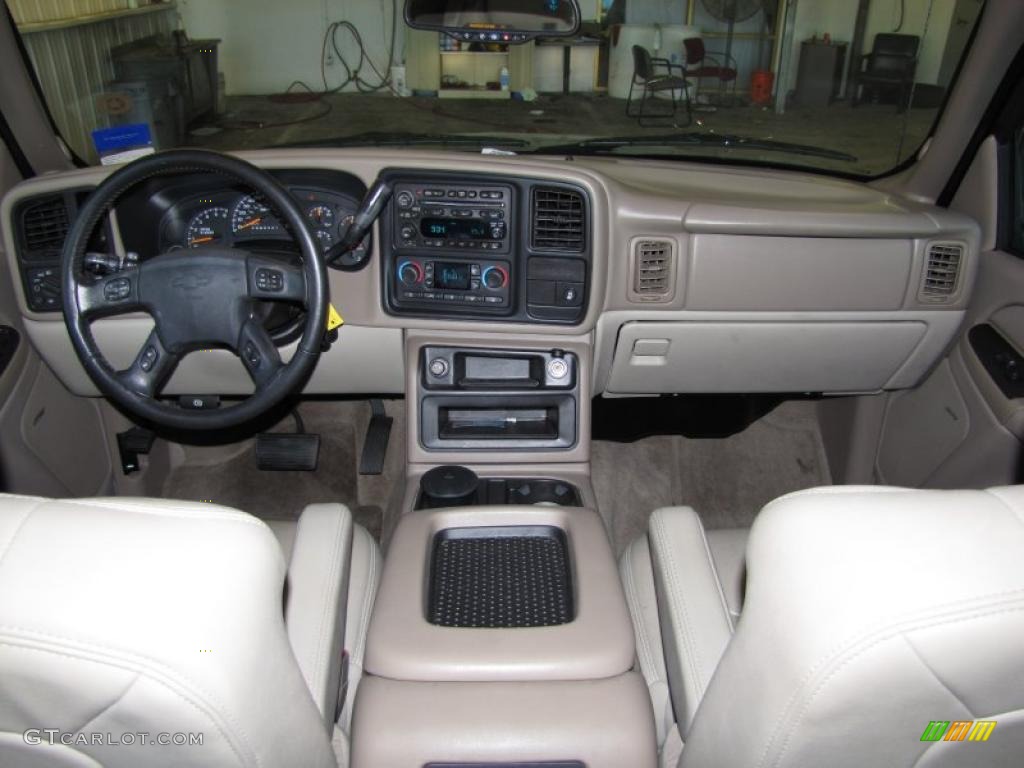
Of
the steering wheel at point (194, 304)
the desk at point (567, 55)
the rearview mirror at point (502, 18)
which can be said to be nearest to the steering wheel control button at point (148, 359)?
the steering wheel at point (194, 304)

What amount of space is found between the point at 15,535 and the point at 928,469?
8.67ft

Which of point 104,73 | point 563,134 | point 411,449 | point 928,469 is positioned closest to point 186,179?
point 411,449

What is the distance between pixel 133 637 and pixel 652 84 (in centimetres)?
391

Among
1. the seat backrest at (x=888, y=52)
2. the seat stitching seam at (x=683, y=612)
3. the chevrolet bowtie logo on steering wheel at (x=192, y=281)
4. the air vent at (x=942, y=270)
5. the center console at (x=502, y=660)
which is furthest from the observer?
the seat backrest at (x=888, y=52)

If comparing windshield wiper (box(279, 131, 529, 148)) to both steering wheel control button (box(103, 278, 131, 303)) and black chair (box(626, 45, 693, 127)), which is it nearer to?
black chair (box(626, 45, 693, 127))

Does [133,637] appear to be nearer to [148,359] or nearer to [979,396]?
[148,359]

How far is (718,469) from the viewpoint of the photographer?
Answer: 3227 millimetres

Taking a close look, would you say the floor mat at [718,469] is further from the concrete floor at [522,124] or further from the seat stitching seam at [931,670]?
the seat stitching seam at [931,670]

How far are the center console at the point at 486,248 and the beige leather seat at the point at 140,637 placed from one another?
4.98 feet

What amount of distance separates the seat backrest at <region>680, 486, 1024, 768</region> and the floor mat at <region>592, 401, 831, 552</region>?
7.32ft

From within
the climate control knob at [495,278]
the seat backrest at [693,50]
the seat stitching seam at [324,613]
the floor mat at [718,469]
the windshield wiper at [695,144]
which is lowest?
the floor mat at [718,469]

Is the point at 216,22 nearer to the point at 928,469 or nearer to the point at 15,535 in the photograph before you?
the point at 928,469

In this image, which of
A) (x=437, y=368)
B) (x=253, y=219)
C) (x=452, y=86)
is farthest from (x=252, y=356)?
(x=452, y=86)

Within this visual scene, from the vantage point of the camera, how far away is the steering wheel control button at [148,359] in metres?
1.91
